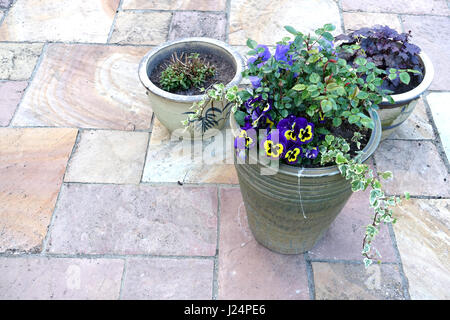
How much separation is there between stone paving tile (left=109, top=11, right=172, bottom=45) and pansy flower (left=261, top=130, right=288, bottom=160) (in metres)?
1.92

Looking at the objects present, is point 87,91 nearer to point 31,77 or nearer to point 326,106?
point 31,77

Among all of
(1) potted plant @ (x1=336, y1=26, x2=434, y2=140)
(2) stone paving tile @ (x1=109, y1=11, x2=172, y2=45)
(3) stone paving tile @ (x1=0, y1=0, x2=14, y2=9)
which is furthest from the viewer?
(3) stone paving tile @ (x1=0, y1=0, x2=14, y2=9)

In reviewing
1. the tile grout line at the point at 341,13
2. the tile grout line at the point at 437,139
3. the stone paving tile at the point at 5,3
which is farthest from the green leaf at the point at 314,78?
the stone paving tile at the point at 5,3

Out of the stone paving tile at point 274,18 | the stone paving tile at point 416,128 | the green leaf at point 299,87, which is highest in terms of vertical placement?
the green leaf at point 299,87

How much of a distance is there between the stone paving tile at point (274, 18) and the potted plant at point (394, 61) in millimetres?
925

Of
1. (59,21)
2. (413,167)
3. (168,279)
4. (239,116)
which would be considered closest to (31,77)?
(59,21)

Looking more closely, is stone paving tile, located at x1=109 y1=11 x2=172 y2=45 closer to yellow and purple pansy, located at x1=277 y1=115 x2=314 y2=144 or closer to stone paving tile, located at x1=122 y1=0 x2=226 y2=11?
stone paving tile, located at x1=122 y1=0 x2=226 y2=11

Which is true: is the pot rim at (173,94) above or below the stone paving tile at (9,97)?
above

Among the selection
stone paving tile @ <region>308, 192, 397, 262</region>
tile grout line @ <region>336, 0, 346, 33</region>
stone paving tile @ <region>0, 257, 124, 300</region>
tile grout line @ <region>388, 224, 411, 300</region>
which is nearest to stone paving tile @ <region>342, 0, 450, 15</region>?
tile grout line @ <region>336, 0, 346, 33</region>

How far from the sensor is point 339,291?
5.78 ft

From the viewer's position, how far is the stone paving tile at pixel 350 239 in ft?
6.12

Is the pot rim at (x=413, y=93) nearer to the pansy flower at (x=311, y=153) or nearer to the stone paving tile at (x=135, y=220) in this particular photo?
the pansy flower at (x=311, y=153)

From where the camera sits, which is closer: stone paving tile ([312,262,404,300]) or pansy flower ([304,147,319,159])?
pansy flower ([304,147,319,159])

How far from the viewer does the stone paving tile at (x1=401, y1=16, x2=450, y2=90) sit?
2.67m
